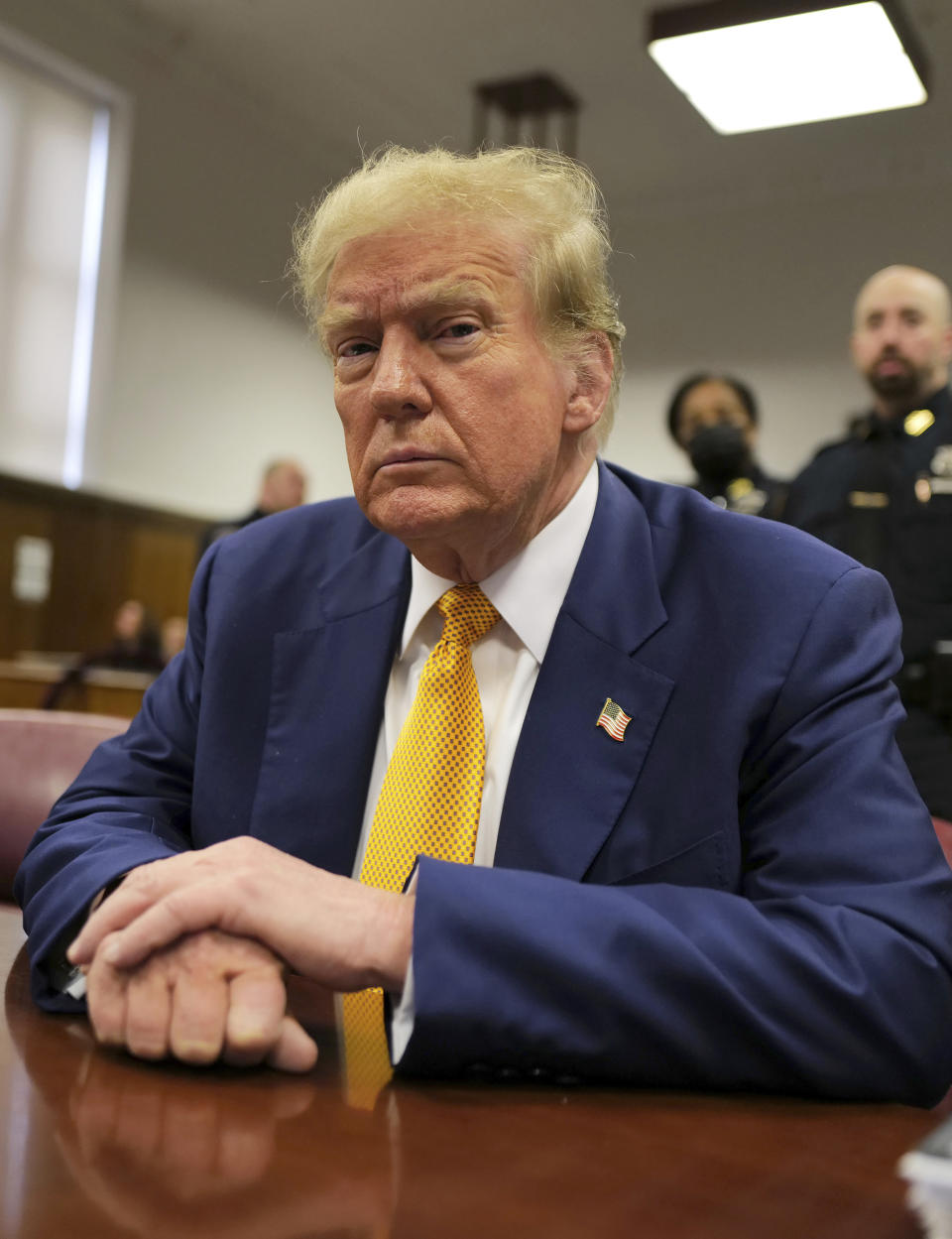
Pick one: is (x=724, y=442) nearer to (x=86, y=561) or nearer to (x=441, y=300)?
(x=441, y=300)

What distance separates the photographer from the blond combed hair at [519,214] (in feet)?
4.16

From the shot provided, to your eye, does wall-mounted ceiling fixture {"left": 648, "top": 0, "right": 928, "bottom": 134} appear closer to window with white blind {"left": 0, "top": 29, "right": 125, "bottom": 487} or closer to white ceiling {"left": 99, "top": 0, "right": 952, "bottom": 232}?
white ceiling {"left": 99, "top": 0, "right": 952, "bottom": 232}

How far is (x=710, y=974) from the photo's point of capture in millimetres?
863

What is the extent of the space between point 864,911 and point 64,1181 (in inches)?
23.9

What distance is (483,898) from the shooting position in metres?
0.86

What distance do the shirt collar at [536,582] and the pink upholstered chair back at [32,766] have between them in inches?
19.9

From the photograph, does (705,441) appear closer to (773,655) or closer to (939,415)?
(939,415)

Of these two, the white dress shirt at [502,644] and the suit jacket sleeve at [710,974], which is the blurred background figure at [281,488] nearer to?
the white dress shirt at [502,644]

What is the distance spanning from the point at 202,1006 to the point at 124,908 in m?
0.11

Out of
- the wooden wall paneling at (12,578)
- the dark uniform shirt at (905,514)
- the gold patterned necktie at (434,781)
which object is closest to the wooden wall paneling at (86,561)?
the wooden wall paneling at (12,578)

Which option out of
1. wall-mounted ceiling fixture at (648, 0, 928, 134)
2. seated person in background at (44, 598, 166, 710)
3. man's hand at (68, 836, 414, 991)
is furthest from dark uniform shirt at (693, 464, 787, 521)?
seated person in background at (44, 598, 166, 710)

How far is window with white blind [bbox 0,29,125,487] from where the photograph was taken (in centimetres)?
718

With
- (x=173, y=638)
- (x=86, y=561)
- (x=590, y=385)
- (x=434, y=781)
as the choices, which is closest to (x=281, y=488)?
(x=173, y=638)

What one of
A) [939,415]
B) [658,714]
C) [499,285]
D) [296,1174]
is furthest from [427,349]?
[939,415]
